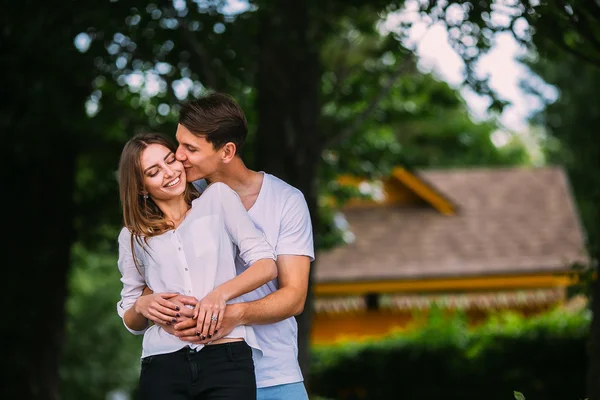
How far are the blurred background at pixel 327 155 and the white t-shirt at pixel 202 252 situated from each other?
2971 mm

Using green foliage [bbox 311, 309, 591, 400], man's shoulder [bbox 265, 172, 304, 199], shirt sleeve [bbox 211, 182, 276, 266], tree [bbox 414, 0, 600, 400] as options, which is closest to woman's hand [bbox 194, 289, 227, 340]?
shirt sleeve [bbox 211, 182, 276, 266]

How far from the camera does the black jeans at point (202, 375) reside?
3730 mm

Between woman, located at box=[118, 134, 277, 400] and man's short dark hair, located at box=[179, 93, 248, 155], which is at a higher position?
man's short dark hair, located at box=[179, 93, 248, 155]

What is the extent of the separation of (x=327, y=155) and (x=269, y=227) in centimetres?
967

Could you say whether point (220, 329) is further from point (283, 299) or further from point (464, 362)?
point (464, 362)

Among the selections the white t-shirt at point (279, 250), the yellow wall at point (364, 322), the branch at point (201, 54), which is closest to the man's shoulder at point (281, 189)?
the white t-shirt at point (279, 250)

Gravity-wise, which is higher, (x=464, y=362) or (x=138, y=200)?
(x=138, y=200)

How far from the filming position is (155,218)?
3941mm

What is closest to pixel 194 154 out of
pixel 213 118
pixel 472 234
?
pixel 213 118

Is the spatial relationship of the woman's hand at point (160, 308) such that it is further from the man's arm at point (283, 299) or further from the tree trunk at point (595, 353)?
the tree trunk at point (595, 353)

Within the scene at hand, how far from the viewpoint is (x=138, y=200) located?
3.96m

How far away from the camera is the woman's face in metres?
3.94

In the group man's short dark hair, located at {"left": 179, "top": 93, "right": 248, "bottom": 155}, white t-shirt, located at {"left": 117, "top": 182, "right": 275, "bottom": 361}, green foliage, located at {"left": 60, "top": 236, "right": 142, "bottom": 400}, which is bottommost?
green foliage, located at {"left": 60, "top": 236, "right": 142, "bottom": 400}

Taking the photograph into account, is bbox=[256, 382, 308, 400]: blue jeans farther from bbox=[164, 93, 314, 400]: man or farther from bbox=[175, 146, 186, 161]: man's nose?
bbox=[175, 146, 186, 161]: man's nose
